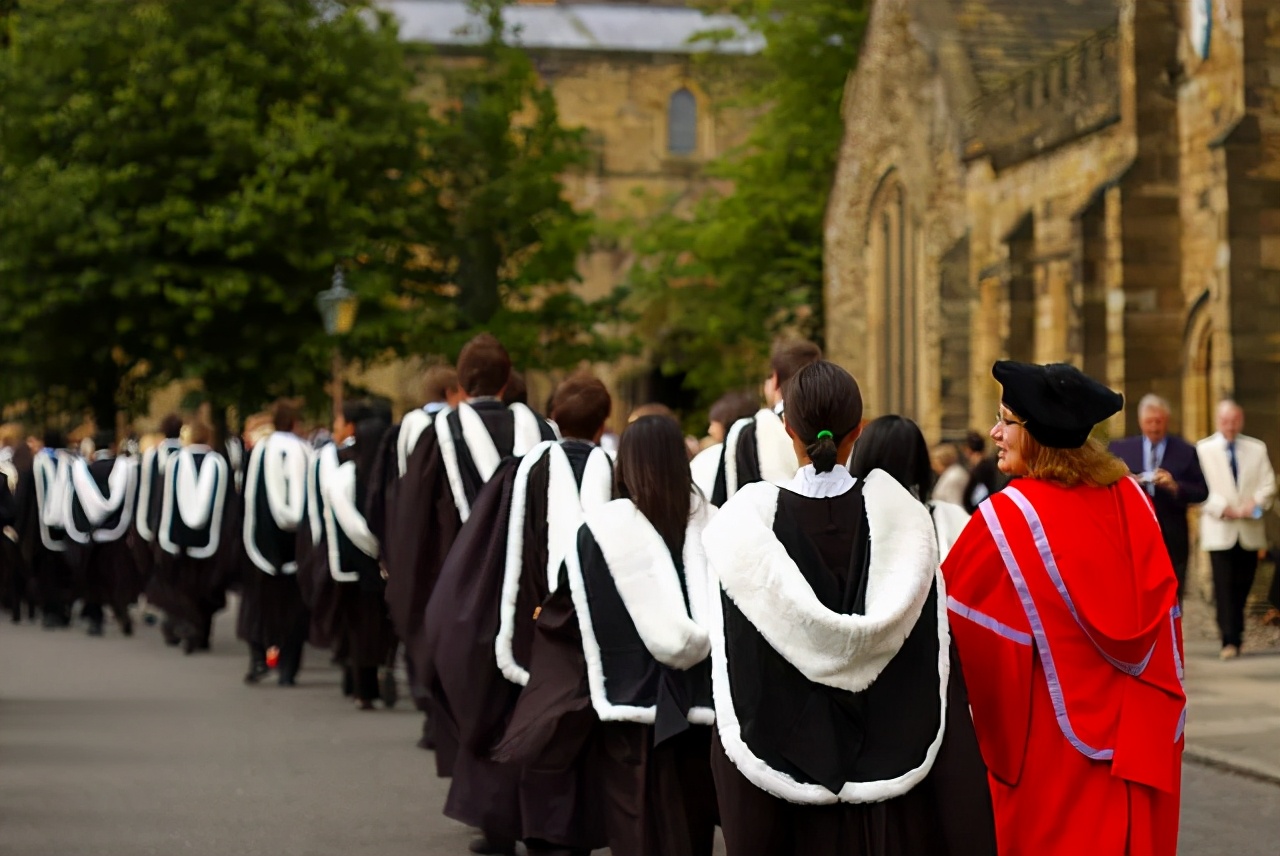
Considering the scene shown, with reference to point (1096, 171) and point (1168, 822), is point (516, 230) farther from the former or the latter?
point (1168, 822)

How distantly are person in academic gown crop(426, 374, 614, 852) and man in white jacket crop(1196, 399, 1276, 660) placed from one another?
912cm

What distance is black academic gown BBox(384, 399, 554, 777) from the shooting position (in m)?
9.66

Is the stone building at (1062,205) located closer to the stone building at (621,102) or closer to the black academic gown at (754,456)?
the black academic gown at (754,456)

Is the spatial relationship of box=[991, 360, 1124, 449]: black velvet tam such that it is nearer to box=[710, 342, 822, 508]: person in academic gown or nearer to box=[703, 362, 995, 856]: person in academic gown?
box=[703, 362, 995, 856]: person in academic gown

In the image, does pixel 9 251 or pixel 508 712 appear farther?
pixel 9 251

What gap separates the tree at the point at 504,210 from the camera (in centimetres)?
4172

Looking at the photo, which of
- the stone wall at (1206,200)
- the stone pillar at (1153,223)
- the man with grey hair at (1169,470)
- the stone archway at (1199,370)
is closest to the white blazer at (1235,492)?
the man with grey hair at (1169,470)

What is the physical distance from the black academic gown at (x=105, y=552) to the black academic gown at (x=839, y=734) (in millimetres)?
16456

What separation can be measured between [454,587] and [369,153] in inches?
1275

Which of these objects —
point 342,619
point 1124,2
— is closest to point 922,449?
point 342,619

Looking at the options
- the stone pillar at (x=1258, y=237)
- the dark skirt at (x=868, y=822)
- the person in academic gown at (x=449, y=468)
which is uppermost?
the stone pillar at (x=1258, y=237)

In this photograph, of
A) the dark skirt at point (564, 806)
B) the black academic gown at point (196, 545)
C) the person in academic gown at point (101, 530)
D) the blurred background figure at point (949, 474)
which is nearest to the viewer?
the dark skirt at point (564, 806)

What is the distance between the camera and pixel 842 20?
39.1 m

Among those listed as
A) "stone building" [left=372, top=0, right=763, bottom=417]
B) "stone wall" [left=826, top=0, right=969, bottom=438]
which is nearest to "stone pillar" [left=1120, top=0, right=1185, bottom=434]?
"stone wall" [left=826, top=0, right=969, bottom=438]
